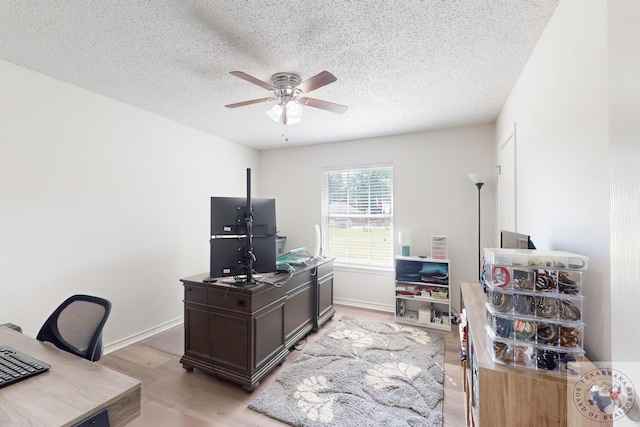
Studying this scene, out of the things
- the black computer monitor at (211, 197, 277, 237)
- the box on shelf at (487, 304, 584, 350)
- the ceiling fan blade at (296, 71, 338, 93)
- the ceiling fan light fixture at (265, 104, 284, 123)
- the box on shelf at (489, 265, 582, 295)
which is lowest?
the box on shelf at (487, 304, 584, 350)

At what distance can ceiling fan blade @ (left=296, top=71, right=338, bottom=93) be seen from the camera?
1658 millimetres

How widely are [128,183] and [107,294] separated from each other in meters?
1.16

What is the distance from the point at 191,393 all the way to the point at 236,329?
1.95 ft

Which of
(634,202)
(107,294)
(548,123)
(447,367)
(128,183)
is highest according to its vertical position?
(548,123)

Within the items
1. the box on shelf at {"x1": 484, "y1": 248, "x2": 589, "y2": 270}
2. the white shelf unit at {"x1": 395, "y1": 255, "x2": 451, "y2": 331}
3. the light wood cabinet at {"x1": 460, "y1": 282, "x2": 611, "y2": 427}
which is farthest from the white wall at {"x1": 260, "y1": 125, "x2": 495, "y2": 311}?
the light wood cabinet at {"x1": 460, "y1": 282, "x2": 611, "y2": 427}

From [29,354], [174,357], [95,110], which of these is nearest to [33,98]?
[95,110]

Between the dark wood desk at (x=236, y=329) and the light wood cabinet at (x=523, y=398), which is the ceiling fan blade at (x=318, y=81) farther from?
the light wood cabinet at (x=523, y=398)

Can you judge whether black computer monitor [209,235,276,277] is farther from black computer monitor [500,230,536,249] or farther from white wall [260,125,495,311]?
white wall [260,125,495,311]

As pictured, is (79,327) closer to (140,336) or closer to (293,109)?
(140,336)

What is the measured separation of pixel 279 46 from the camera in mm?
1825

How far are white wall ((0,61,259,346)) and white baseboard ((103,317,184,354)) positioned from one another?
0.09 ft

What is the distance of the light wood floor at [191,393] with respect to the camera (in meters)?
1.80

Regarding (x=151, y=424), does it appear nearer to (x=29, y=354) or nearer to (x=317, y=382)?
(x=29, y=354)

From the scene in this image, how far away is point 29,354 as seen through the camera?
121 cm
